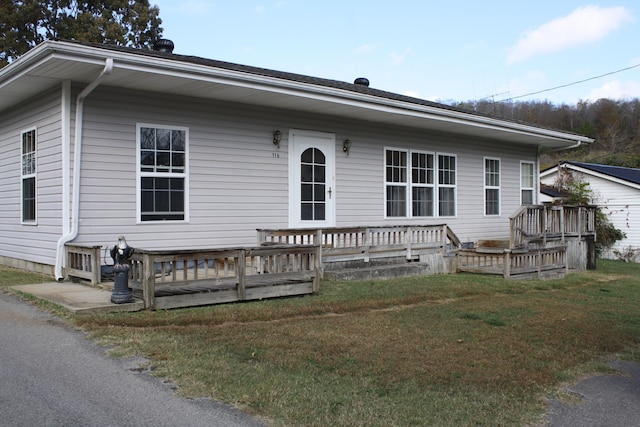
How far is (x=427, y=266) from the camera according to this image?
1228 centimetres

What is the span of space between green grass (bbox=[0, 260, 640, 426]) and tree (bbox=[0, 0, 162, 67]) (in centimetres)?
2284

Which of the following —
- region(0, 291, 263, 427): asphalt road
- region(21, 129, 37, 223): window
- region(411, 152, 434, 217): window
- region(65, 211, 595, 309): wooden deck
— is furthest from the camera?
region(411, 152, 434, 217): window

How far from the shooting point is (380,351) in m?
5.78

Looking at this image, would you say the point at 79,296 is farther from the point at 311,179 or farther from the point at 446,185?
the point at 446,185

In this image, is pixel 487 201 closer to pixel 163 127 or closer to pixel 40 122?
pixel 163 127

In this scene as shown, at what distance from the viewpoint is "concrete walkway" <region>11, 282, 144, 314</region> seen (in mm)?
6859

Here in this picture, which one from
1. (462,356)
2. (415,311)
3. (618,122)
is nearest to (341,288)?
(415,311)

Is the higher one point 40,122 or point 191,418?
point 40,122

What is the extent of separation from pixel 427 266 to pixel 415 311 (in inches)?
166

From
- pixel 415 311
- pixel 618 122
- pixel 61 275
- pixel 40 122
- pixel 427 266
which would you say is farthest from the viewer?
pixel 618 122

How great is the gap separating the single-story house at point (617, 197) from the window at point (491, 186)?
10198mm

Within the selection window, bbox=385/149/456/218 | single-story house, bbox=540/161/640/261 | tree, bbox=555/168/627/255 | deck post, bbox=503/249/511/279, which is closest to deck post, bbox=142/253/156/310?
window, bbox=385/149/456/218

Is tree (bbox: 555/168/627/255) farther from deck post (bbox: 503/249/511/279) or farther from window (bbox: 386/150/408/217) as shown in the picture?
deck post (bbox: 503/249/511/279)

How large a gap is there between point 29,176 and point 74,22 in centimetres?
1981
